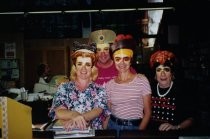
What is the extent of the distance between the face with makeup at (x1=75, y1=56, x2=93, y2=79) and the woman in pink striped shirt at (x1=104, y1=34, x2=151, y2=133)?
0.57 metres

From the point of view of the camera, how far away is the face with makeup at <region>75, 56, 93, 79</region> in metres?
3.04

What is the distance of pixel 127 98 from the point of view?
342 centimetres

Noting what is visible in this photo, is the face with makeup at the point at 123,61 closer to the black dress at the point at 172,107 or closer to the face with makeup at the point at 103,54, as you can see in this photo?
the black dress at the point at 172,107

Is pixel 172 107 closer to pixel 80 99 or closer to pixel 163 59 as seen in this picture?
pixel 163 59


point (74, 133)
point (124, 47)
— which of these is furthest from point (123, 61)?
point (74, 133)

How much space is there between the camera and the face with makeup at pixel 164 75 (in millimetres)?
3482

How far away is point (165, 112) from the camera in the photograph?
3.35 m

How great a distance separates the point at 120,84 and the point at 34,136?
148 cm

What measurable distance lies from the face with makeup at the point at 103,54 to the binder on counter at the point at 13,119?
2.54 meters

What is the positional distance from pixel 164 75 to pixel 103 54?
1.17 m

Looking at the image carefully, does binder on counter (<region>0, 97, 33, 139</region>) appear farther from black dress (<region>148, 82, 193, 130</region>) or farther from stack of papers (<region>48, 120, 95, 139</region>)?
black dress (<region>148, 82, 193, 130</region>)

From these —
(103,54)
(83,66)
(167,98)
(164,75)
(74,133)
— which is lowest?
(74,133)

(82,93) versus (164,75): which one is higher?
(164,75)

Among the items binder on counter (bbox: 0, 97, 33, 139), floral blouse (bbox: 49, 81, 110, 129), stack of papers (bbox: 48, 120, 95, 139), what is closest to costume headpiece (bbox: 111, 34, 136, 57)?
floral blouse (bbox: 49, 81, 110, 129)
